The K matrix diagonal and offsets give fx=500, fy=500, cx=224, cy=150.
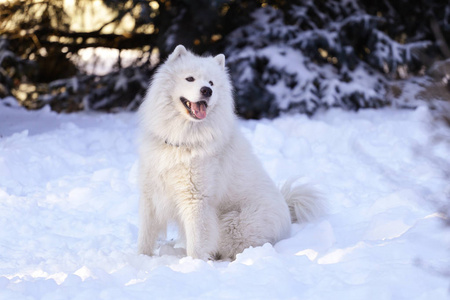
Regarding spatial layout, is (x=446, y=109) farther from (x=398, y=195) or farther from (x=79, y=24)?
(x=79, y=24)

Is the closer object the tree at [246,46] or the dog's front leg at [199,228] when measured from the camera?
the dog's front leg at [199,228]

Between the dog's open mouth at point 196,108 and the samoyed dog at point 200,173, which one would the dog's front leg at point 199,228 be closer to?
the samoyed dog at point 200,173

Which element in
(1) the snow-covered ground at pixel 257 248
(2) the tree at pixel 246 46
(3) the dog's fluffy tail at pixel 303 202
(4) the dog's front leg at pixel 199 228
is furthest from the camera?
(2) the tree at pixel 246 46

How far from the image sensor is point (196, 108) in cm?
375

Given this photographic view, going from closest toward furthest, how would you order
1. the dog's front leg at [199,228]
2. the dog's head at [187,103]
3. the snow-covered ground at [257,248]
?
the snow-covered ground at [257,248] < the dog's front leg at [199,228] < the dog's head at [187,103]

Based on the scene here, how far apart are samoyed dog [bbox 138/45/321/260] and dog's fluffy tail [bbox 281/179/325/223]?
0.36 m

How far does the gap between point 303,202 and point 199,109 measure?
1.29 m

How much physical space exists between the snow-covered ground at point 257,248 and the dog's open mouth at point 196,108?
1.08 meters

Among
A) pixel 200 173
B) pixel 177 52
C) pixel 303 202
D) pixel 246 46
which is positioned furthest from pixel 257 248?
pixel 246 46

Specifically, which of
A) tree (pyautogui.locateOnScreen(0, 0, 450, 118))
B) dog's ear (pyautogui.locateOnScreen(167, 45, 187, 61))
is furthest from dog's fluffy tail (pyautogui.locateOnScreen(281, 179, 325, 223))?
tree (pyautogui.locateOnScreen(0, 0, 450, 118))

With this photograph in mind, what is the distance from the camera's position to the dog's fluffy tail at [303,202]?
4281 millimetres

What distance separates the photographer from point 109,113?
906 centimetres

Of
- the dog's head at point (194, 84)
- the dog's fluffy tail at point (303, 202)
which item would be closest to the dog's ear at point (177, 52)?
the dog's head at point (194, 84)

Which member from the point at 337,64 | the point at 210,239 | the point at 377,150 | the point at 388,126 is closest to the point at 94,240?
the point at 210,239
